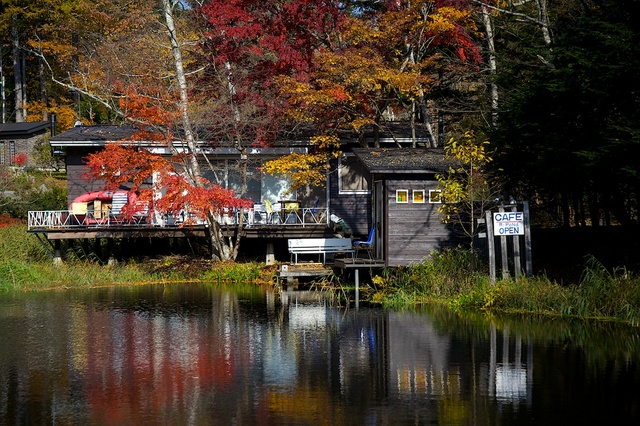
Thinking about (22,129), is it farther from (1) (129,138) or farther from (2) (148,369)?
(2) (148,369)

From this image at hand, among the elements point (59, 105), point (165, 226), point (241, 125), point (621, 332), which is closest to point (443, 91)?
point (241, 125)

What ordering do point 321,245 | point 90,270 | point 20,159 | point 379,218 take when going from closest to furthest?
point 379,218, point 321,245, point 90,270, point 20,159

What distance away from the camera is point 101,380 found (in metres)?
12.2

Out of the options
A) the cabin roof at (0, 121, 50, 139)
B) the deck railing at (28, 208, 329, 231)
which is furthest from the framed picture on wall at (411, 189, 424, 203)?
the cabin roof at (0, 121, 50, 139)

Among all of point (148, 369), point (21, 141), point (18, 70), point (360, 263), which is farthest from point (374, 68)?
point (18, 70)

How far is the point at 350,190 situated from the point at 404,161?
25.8 ft

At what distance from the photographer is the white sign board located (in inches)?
720

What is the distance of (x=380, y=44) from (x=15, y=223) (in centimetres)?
1692

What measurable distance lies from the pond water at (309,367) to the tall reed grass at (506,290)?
69cm

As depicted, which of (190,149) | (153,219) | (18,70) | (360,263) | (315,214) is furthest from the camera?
(18,70)

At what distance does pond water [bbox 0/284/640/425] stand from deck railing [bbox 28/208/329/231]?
754 cm

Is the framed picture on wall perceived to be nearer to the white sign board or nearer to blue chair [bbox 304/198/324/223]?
the white sign board

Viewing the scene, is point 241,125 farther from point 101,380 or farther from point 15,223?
point 101,380

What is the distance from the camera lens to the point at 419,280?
2031 cm
